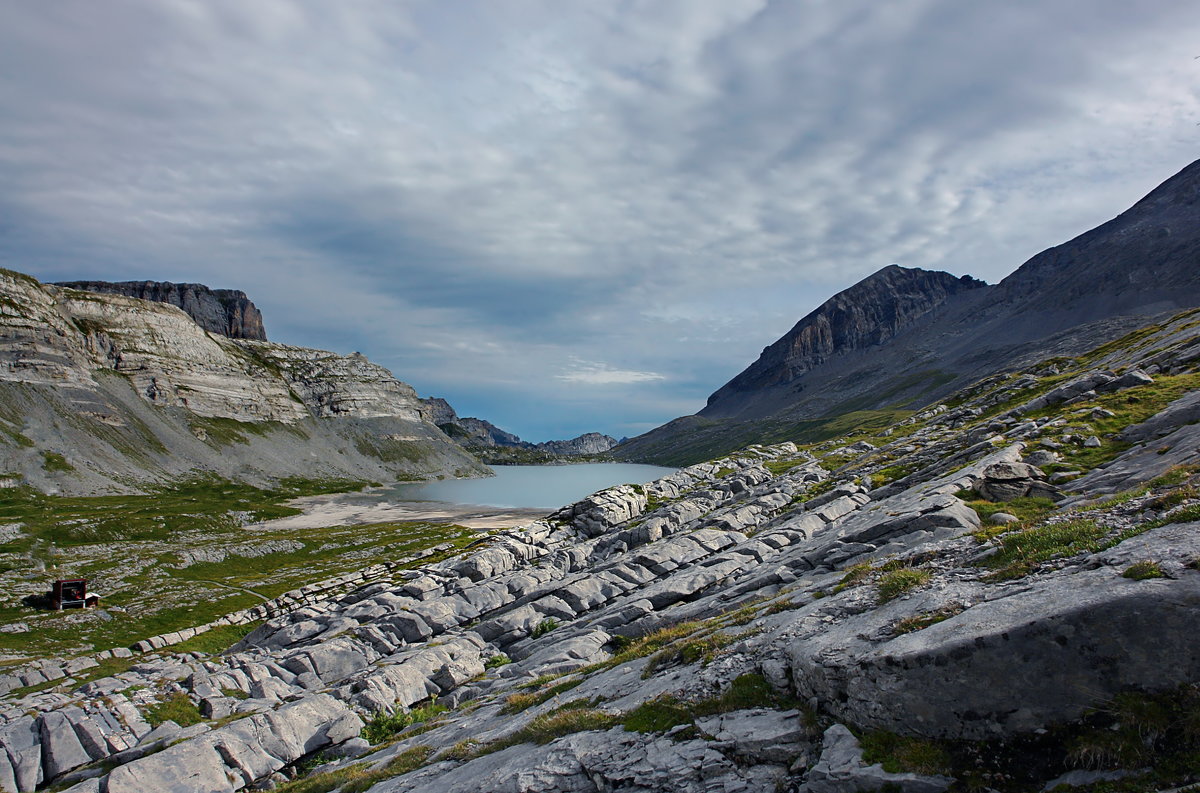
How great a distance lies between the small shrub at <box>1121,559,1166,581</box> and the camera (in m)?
8.88

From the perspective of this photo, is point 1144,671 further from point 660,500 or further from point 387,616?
point 660,500

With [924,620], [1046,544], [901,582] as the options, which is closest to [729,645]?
[901,582]

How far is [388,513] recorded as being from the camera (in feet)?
479

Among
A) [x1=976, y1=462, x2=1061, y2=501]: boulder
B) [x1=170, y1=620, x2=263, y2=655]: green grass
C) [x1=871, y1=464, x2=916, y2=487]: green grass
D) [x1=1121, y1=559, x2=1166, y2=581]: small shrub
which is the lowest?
[x1=170, y1=620, x2=263, y2=655]: green grass

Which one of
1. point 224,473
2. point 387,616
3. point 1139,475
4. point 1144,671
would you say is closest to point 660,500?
point 387,616

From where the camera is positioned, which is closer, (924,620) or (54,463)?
(924,620)

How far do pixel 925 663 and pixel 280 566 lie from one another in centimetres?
9683

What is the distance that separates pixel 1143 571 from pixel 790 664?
661 centimetres

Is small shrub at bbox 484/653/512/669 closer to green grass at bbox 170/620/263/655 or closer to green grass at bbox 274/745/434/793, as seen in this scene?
green grass at bbox 274/745/434/793

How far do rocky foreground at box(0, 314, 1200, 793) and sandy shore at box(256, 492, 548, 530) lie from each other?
7763 cm

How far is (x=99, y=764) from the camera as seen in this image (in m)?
24.5

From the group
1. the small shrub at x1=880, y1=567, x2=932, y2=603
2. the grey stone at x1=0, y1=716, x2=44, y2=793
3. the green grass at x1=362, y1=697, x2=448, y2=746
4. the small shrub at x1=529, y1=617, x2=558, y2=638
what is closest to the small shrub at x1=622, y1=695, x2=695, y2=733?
the small shrub at x1=880, y1=567, x2=932, y2=603

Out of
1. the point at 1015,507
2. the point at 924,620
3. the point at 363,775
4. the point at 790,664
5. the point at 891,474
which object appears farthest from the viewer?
the point at 891,474

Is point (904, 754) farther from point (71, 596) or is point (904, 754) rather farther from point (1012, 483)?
point (71, 596)
